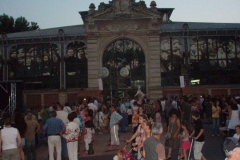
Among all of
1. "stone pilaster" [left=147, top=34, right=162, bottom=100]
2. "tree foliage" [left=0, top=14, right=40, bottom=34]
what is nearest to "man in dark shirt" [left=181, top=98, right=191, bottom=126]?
"stone pilaster" [left=147, top=34, right=162, bottom=100]

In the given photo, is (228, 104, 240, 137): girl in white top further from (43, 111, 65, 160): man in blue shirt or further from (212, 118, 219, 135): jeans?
(43, 111, 65, 160): man in blue shirt

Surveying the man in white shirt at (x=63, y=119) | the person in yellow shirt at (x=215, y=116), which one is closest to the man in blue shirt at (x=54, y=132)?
the man in white shirt at (x=63, y=119)

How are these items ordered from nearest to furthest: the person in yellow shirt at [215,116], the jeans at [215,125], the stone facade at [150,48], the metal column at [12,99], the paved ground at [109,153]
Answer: the paved ground at [109,153]
the person in yellow shirt at [215,116]
the jeans at [215,125]
the metal column at [12,99]
the stone facade at [150,48]

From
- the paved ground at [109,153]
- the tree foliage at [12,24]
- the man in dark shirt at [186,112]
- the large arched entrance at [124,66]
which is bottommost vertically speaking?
the paved ground at [109,153]

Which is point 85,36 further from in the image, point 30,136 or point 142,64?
point 30,136

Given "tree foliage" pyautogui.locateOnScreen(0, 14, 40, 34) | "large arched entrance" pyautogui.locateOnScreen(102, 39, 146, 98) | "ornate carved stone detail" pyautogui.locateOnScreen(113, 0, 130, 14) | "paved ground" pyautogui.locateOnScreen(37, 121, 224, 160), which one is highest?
"tree foliage" pyautogui.locateOnScreen(0, 14, 40, 34)

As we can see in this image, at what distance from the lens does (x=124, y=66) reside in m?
34.9

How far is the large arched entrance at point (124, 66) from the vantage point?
113 ft

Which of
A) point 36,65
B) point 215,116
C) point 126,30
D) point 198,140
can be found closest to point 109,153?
point 198,140

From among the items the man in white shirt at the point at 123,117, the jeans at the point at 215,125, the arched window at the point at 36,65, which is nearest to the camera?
the jeans at the point at 215,125

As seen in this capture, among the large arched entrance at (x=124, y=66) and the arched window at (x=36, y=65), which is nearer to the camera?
the large arched entrance at (x=124, y=66)

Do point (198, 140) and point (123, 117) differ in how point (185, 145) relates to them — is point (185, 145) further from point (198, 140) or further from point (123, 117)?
point (123, 117)

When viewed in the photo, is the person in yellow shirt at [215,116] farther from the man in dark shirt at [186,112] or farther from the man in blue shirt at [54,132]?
the man in blue shirt at [54,132]

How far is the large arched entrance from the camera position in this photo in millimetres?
34469
